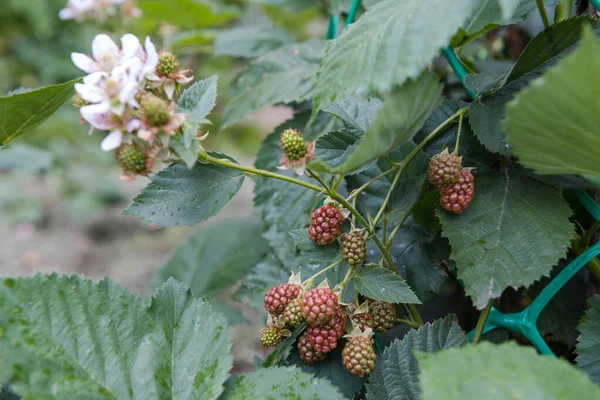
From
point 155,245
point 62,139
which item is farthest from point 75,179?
point 155,245

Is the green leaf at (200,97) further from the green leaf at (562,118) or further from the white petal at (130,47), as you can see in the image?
the green leaf at (562,118)

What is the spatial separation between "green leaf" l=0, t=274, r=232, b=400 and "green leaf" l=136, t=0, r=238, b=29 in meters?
1.00

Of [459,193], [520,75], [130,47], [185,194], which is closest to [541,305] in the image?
[459,193]

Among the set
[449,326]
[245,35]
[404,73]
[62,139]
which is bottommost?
[449,326]

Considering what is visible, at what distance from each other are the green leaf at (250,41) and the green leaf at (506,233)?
2.49 feet

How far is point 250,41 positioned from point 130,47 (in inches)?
29.3

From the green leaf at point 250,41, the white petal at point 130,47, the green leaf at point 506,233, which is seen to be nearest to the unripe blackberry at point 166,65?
the white petal at point 130,47

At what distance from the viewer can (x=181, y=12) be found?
139 cm

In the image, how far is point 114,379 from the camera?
540 mm

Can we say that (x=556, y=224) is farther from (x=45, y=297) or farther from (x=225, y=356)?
(x=45, y=297)

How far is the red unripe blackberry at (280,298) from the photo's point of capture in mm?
562

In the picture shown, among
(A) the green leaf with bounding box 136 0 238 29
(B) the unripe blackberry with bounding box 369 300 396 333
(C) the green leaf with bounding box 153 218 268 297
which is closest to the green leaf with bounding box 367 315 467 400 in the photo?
(B) the unripe blackberry with bounding box 369 300 396 333

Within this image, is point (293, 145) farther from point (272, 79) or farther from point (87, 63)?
point (272, 79)

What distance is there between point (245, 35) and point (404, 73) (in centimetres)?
86
